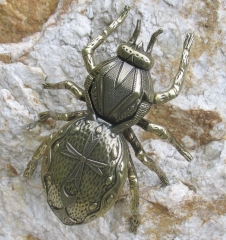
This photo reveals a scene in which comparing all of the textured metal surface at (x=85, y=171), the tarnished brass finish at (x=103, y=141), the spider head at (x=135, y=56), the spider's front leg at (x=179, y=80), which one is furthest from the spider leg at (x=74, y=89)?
the spider's front leg at (x=179, y=80)

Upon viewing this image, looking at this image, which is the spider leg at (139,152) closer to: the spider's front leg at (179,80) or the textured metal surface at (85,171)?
the textured metal surface at (85,171)

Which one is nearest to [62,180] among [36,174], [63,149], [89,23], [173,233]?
[63,149]

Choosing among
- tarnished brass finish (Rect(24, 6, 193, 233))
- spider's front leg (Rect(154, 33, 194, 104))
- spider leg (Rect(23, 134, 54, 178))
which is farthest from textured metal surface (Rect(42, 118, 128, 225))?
spider's front leg (Rect(154, 33, 194, 104))

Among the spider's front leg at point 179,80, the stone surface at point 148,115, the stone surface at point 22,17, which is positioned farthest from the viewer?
the stone surface at point 22,17

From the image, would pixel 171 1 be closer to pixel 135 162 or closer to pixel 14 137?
pixel 135 162

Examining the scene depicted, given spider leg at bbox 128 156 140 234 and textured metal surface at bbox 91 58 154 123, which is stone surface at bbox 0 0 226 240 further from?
textured metal surface at bbox 91 58 154 123
